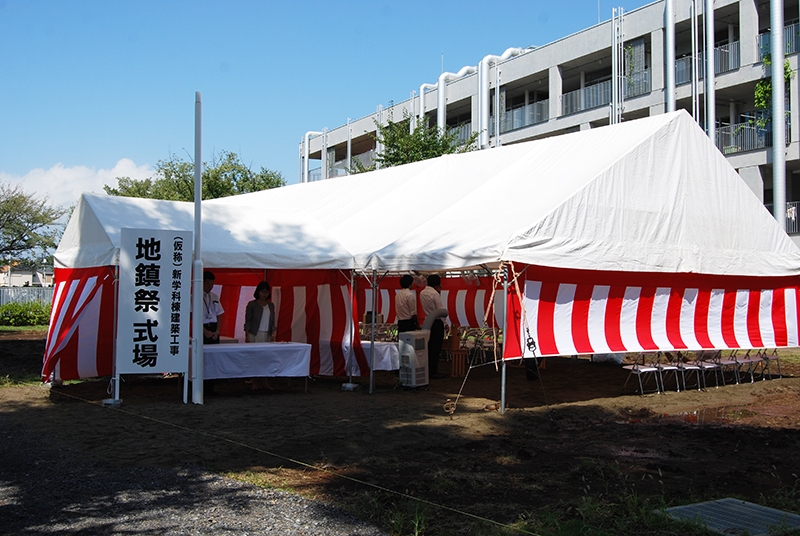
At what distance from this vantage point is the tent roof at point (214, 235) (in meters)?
9.40

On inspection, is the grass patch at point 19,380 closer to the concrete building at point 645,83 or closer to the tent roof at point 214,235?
the tent roof at point 214,235

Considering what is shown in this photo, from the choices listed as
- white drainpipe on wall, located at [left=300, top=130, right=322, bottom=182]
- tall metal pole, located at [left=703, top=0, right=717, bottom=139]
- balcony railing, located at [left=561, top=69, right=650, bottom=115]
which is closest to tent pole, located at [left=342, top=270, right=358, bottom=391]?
tall metal pole, located at [left=703, top=0, right=717, bottom=139]

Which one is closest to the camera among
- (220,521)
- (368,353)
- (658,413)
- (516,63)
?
(220,521)

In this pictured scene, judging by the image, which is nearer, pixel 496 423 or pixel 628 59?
pixel 496 423

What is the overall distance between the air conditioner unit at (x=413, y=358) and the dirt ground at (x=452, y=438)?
0.21 meters

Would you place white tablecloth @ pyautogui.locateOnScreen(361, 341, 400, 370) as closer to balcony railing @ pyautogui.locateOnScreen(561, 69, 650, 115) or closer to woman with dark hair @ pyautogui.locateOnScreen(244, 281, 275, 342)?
woman with dark hair @ pyautogui.locateOnScreen(244, 281, 275, 342)

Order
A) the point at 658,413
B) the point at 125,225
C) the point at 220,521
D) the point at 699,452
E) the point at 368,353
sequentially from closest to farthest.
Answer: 1. the point at 220,521
2. the point at 699,452
3. the point at 658,413
4. the point at 125,225
5. the point at 368,353

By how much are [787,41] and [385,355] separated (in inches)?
627

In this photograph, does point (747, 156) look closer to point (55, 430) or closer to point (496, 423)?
point (496, 423)

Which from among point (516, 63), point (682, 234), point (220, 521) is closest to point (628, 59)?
point (516, 63)

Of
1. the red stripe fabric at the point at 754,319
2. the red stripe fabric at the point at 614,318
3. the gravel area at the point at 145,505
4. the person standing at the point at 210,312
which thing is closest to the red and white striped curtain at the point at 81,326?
the person standing at the point at 210,312

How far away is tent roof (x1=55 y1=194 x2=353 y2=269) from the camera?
9.40m

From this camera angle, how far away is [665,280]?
10086mm

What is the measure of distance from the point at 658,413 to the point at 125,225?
6633mm
